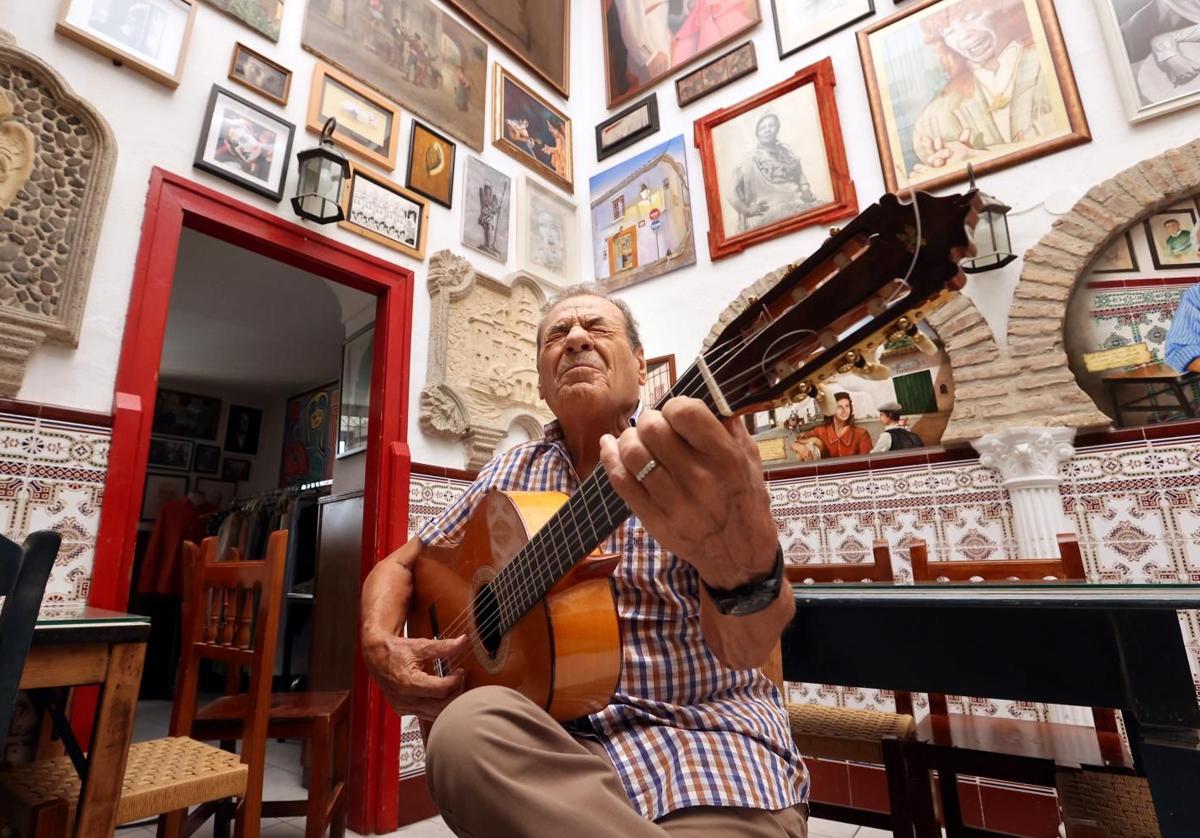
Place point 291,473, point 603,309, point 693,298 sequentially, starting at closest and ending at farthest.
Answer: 1. point 603,309
2. point 693,298
3. point 291,473

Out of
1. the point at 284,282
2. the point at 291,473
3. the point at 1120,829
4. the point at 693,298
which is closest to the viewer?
the point at 1120,829

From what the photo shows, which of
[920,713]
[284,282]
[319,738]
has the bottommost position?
[920,713]

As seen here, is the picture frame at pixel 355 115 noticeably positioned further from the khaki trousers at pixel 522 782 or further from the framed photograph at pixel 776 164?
the khaki trousers at pixel 522 782

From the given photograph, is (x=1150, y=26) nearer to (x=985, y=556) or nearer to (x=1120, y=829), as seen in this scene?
(x=985, y=556)

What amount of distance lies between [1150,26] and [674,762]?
390cm

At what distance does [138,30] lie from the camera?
2451 millimetres

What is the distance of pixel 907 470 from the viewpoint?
280cm

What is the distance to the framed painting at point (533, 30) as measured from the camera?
167 inches

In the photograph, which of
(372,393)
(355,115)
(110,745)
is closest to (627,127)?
(355,115)

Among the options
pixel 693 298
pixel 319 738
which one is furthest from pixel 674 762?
pixel 693 298

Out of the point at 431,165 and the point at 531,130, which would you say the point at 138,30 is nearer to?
the point at 431,165

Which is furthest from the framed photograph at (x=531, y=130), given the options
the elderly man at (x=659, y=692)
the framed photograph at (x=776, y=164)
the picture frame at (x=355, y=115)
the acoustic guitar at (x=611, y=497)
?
the acoustic guitar at (x=611, y=497)

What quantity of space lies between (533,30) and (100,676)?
505 centimetres

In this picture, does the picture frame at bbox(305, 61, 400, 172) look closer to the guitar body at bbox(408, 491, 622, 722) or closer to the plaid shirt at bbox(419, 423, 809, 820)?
the guitar body at bbox(408, 491, 622, 722)
